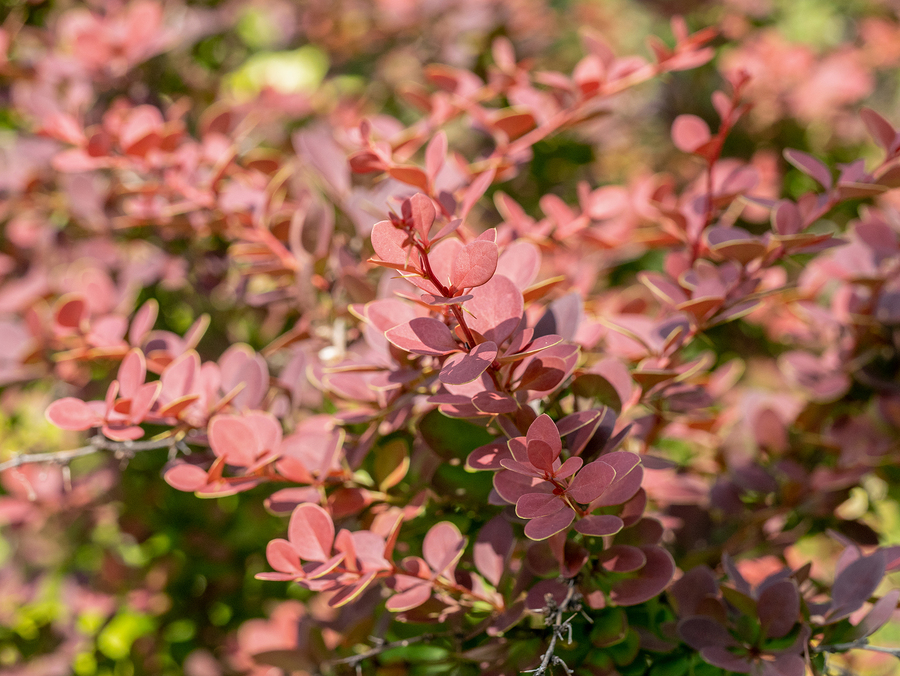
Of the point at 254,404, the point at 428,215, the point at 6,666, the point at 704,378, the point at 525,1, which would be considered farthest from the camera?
the point at 525,1

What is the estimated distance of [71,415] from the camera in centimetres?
60

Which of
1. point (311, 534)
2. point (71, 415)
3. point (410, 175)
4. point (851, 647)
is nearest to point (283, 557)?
point (311, 534)

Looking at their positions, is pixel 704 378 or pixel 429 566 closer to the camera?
pixel 429 566

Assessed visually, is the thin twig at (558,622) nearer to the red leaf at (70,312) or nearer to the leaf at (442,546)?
the leaf at (442,546)

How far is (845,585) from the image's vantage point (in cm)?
60

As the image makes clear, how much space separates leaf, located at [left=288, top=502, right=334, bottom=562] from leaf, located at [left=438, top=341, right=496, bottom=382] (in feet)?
0.62

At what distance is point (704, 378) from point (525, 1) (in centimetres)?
128

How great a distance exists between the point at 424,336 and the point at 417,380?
0.48ft

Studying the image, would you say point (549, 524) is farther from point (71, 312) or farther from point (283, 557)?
point (71, 312)

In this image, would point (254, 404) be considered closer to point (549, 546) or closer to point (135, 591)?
point (549, 546)

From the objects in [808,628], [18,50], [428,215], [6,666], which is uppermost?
[428,215]

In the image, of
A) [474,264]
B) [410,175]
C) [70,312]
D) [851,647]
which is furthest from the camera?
[70,312]

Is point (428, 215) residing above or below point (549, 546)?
above

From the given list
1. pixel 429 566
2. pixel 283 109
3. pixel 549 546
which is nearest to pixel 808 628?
pixel 549 546
